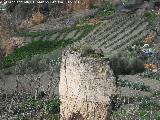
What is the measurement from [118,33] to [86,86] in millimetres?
20954

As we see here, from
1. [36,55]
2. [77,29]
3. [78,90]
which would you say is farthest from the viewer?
[77,29]

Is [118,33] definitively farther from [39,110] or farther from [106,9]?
[39,110]

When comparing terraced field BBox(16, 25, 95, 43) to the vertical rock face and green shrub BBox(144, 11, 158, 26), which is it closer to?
green shrub BBox(144, 11, 158, 26)

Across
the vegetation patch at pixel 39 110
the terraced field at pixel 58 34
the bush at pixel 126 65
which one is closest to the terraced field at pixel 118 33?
the terraced field at pixel 58 34

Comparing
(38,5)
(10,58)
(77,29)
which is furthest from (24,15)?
(10,58)

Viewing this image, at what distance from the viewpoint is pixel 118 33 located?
99.3 ft

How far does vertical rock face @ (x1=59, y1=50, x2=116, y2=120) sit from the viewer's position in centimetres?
950

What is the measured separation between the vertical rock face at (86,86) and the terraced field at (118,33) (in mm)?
16661

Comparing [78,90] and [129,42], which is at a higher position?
[78,90]

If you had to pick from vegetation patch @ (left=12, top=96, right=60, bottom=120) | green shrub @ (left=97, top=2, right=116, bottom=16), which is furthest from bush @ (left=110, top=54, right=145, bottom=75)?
green shrub @ (left=97, top=2, right=116, bottom=16)

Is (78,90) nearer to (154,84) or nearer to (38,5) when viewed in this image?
(154,84)

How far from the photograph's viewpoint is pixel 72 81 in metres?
9.86

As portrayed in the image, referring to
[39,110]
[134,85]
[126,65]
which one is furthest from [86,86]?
[126,65]

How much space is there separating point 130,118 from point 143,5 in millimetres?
24092
